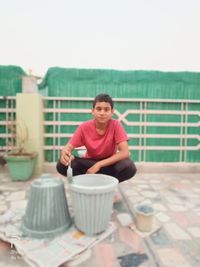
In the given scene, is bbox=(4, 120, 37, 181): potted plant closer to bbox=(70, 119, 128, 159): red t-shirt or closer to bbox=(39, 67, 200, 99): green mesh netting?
bbox=(39, 67, 200, 99): green mesh netting

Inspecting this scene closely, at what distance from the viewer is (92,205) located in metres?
1.54

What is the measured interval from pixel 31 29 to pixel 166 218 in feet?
14.2

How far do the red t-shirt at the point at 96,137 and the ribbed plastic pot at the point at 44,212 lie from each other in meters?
0.50

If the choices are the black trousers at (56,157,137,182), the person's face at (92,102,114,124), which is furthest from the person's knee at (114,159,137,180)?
the person's face at (92,102,114,124)

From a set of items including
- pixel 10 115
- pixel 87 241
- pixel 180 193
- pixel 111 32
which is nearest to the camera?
pixel 87 241

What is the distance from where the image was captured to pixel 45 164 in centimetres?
364

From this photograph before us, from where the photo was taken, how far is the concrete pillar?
3352 millimetres

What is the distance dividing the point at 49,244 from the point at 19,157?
1.83 metres

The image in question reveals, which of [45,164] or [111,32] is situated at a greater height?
[111,32]

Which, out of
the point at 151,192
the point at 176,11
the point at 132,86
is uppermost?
the point at 176,11

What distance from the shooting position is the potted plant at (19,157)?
10.2 ft

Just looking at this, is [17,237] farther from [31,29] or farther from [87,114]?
[31,29]

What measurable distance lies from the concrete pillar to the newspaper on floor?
5.67 feet

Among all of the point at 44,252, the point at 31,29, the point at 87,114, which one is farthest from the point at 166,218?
the point at 31,29
